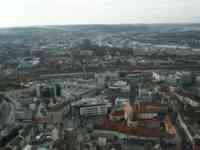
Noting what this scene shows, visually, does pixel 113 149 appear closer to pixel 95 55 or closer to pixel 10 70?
pixel 10 70

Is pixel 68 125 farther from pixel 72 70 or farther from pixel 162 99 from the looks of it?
pixel 72 70

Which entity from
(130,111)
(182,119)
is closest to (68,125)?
(130,111)

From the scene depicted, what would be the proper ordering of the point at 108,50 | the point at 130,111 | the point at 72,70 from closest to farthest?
1. the point at 130,111
2. the point at 72,70
3. the point at 108,50

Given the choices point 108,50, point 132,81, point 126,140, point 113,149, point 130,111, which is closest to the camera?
point 113,149

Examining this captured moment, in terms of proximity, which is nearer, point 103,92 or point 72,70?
point 103,92

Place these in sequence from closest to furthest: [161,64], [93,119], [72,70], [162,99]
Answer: [93,119], [162,99], [72,70], [161,64]

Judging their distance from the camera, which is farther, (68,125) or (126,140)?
(68,125)

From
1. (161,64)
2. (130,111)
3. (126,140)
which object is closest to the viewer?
(126,140)

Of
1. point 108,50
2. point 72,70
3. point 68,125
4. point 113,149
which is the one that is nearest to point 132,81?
point 72,70
